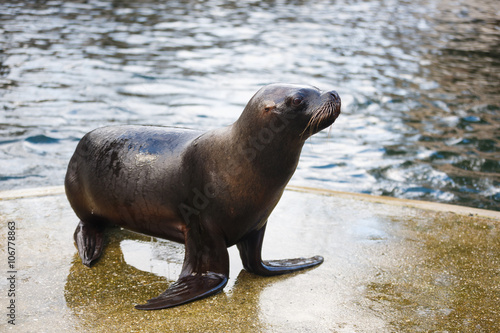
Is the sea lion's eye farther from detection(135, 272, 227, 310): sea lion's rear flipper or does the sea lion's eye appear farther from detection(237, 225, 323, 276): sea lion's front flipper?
detection(135, 272, 227, 310): sea lion's rear flipper

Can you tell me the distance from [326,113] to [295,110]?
0.17m

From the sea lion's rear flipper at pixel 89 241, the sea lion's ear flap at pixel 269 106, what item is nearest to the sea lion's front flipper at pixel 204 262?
the sea lion's rear flipper at pixel 89 241

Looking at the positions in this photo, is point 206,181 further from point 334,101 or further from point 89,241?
point 89,241

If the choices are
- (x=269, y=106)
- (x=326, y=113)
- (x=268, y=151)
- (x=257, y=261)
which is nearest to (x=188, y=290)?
(x=257, y=261)

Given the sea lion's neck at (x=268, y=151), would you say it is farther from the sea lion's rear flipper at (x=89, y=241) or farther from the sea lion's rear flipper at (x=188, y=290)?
the sea lion's rear flipper at (x=89, y=241)

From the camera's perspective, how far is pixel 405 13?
18.2 m

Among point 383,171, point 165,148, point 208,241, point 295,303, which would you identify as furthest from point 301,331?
point 383,171

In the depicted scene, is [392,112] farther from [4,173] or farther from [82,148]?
[82,148]

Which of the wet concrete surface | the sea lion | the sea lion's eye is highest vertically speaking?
the sea lion's eye

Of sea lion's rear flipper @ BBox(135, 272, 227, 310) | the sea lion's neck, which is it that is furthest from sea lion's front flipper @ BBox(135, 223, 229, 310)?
the sea lion's neck

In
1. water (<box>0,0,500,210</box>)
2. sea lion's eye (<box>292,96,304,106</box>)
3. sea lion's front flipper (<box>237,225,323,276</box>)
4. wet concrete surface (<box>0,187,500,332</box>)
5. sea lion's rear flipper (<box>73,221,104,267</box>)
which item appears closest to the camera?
wet concrete surface (<box>0,187,500,332</box>)

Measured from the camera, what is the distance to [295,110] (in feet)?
10.1

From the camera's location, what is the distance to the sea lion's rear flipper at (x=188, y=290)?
3.02 meters

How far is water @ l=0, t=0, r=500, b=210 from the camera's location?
7078 mm
